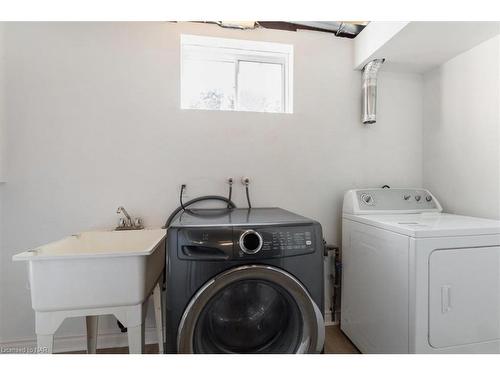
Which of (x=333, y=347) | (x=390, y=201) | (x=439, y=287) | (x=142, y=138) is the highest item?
(x=142, y=138)

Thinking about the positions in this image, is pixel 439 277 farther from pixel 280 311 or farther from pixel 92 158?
pixel 92 158

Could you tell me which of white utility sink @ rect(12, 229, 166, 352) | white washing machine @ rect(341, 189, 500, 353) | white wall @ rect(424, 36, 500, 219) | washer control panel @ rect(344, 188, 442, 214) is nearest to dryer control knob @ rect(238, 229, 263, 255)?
white utility sink @ rect(12, 229, 166, 352)

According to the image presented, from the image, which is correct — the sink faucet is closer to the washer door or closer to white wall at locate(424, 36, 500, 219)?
the washer door

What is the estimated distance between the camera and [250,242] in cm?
106

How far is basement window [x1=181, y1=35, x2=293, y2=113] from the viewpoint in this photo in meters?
1.95

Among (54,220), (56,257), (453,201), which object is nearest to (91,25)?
(54,220)

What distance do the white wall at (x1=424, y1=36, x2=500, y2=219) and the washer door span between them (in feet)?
4.72

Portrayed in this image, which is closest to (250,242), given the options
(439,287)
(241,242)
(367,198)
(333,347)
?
(241,242)

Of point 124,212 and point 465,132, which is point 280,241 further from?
point 465,132

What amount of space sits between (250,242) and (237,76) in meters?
1.51

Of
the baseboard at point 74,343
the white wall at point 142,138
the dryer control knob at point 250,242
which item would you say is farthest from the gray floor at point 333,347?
the dryer control knob at point 250,242

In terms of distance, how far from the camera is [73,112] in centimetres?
166
